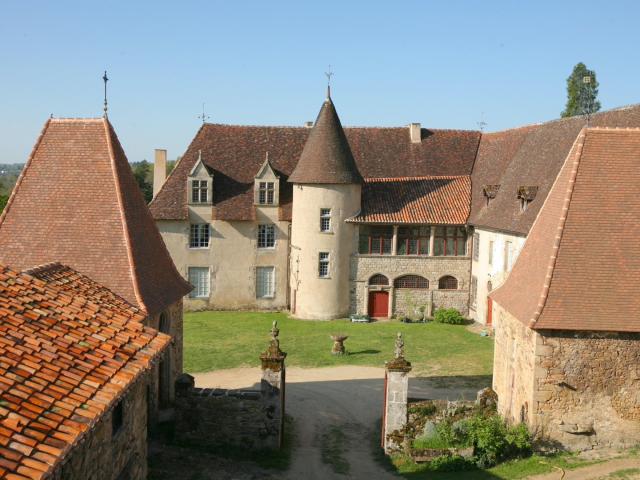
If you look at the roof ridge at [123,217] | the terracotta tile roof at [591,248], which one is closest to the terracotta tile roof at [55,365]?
the roof ridge at [123,217]

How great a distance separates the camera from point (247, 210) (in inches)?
1480

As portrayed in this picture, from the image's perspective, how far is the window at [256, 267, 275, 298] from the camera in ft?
125

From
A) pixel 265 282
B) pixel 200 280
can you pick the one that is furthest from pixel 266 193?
pixel 200 280

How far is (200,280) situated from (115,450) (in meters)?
27.8

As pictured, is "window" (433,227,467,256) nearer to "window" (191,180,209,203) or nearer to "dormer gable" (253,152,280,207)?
"dormer gable" (253,152,280,207)

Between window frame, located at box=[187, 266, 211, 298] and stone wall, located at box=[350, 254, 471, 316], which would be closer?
stone wall, located at box=[350, 254, 471, 316]

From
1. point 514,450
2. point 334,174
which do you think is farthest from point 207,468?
point 334,174

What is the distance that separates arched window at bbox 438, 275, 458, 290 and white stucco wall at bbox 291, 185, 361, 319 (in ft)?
16.9

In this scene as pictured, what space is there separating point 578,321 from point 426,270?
804 inches

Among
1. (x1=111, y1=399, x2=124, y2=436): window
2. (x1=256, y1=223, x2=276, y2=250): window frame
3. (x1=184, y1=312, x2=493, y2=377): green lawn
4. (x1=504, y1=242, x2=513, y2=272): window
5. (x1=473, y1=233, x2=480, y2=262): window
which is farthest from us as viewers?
(x1=256, y1=223, x2=276, y2=250): window frame

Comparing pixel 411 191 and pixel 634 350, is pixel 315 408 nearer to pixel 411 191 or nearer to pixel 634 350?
pixel 634 350

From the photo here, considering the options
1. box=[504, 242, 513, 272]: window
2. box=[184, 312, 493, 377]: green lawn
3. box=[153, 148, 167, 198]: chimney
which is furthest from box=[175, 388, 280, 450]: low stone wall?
box=[153, 148, 167, 198]: chimney

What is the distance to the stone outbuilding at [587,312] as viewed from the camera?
16.4 meters

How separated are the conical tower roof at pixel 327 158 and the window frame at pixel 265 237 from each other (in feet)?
12.3
